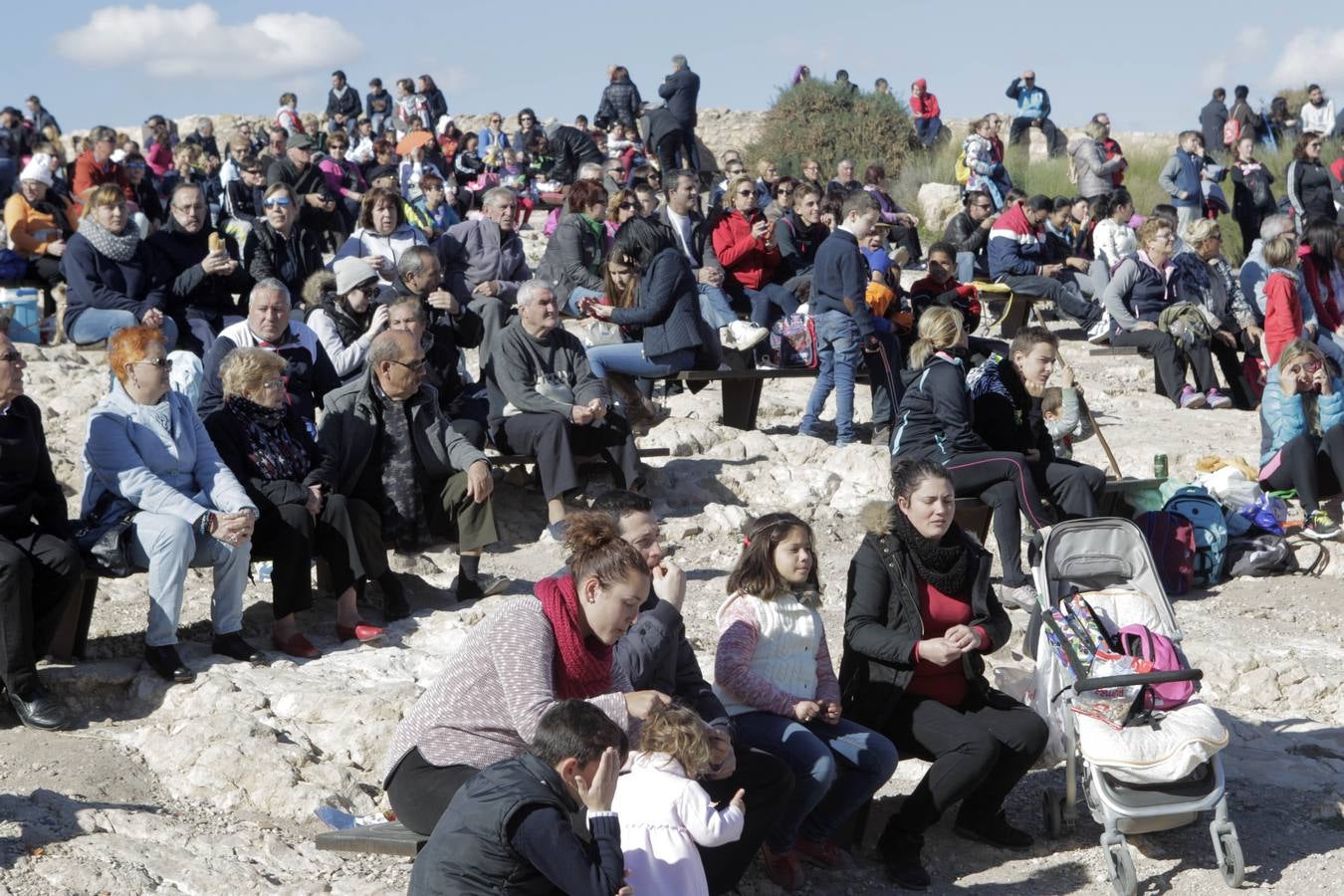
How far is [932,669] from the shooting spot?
555 cm

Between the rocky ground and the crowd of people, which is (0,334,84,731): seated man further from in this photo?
the rocky ground

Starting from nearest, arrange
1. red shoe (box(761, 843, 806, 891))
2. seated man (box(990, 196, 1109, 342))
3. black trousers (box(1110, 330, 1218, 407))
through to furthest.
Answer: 1. red shoe (box(761, 843, 806, 891))
2. black trousers (box(1110, 330, 1218, 407))
3. seated man (box(990, 196, 1109, 342))

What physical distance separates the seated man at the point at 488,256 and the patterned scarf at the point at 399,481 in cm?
299

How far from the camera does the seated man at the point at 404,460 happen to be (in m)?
7.16

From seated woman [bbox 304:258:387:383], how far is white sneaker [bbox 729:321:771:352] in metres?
2.86

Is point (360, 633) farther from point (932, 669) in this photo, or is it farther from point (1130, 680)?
point (1130, 680)

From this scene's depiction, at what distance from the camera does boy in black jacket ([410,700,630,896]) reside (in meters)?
3.62

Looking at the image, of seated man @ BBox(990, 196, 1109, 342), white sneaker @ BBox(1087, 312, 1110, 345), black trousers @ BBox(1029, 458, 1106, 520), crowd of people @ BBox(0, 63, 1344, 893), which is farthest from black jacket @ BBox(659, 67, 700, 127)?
black trousers @ BBox(1029, 458, 1106, 520)

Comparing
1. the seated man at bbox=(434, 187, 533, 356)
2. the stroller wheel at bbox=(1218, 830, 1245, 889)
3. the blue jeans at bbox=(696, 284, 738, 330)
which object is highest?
the seated man at bbox=(434, 187, 533, 356)

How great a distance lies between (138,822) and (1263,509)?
6555mm

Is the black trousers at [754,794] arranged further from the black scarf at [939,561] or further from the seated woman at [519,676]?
the black scarf at [939,561]

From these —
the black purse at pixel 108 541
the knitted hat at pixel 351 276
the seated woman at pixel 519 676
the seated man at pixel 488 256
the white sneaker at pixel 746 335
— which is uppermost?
the seated man at pixel 488 256

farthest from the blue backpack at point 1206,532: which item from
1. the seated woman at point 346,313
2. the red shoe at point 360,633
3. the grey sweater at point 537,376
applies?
the seated woman at point 346,313

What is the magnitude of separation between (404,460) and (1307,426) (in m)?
5.53
